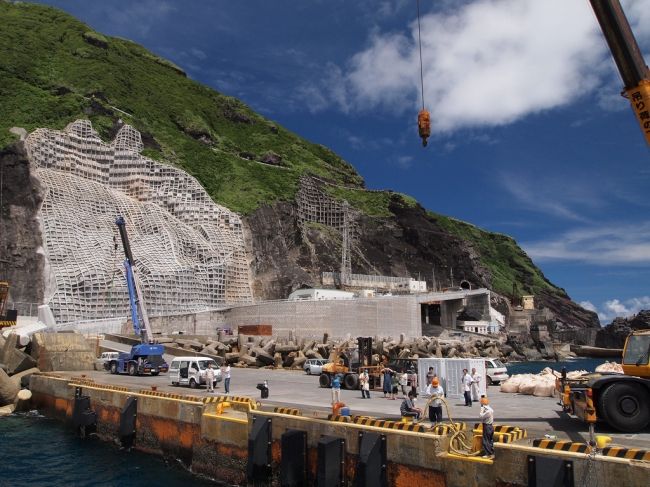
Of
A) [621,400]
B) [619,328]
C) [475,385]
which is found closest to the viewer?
[621,400]

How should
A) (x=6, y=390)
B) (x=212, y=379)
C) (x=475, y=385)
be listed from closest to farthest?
(x=475, y=385)
(x=212, y=379)
(x=6, y=390)

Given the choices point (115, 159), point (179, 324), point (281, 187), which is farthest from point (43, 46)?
point (179, 324)

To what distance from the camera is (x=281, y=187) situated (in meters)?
110

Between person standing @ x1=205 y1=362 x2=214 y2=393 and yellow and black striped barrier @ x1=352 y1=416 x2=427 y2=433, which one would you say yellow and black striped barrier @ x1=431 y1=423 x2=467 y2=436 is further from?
person standing @ x1=205 y1=362 x2=214 y2=393

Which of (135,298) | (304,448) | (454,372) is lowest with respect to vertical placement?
(304,448)

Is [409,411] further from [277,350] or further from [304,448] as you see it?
[277,350]

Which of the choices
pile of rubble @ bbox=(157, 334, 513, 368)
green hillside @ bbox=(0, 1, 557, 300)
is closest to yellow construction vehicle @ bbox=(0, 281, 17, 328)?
pile of rubble @ bbox=(157, 334, 513, 368)

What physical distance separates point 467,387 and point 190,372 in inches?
611

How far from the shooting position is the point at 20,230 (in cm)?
6594

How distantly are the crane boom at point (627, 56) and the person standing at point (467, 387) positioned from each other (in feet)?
38.0

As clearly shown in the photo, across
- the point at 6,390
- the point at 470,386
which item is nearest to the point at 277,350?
the point at 6,390

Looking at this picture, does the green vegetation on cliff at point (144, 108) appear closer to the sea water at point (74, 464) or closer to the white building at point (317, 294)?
the white building at point (317, 294)

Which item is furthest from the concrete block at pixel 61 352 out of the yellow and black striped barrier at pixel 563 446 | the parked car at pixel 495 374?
the yellow and black striped barrier at pixel 563 446

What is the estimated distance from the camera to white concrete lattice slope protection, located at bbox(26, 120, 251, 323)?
211 feet
